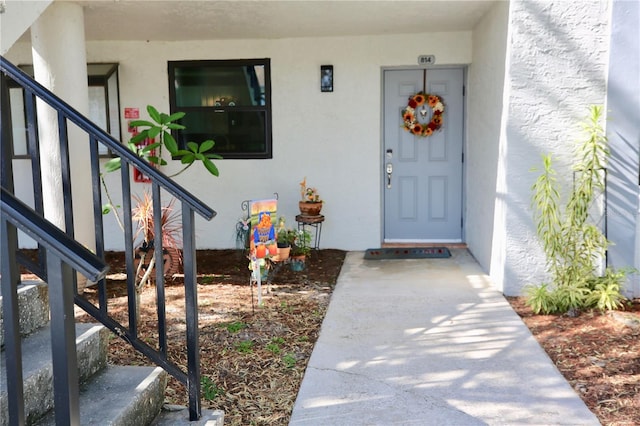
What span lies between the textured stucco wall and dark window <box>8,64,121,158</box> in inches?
202

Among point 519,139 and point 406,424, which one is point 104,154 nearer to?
point 519,139

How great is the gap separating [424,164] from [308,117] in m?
1.44

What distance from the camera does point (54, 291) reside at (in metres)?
1.46

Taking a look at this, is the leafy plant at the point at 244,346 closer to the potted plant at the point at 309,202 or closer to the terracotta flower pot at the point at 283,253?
the terracotta flower pot at the point at 283,253

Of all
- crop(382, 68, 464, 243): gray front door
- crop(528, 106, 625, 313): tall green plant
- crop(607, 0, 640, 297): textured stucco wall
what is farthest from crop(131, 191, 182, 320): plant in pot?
crop(607, 0, 640, 297): textured stucco wall

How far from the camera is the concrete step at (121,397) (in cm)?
219

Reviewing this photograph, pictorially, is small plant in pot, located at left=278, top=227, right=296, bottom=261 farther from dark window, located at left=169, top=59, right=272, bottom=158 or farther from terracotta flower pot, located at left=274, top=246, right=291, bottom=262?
dark window, located at left=169, top=59, right=272, bottom=158

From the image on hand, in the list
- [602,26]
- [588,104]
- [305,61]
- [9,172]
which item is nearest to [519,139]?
[588,104]

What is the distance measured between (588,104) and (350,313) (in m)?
2.51

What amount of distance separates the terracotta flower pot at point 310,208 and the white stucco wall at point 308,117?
1.47 feet

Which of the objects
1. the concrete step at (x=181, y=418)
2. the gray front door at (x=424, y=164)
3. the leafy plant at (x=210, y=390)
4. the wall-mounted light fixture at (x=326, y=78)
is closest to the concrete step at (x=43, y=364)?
the concrete step at (x=181, y=418)

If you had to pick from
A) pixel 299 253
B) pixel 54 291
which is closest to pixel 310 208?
pixel 299 253

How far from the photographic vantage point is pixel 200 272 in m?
6.21

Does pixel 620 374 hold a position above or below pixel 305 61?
below
